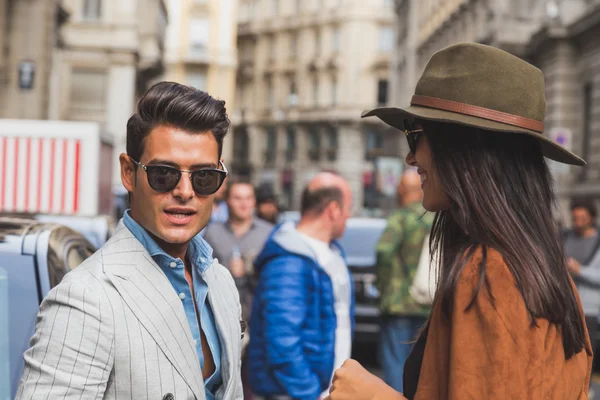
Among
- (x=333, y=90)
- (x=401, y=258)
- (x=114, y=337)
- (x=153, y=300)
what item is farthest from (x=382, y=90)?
(x=114, y=337)

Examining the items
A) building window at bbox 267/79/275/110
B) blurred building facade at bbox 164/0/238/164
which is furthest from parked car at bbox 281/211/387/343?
building window at bbox 267/79/275/110

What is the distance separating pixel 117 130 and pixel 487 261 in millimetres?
34886

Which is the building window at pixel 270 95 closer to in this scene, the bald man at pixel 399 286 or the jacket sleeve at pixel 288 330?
the bald man at pixel 399 286

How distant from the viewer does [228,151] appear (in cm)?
7394

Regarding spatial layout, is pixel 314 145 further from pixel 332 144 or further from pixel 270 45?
pixel 270 45

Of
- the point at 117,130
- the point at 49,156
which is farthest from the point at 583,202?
the point at 117,130

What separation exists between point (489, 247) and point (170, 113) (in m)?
0.88

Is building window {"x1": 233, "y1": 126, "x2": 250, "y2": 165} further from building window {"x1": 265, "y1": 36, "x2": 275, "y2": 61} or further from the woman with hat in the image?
the woman with hat

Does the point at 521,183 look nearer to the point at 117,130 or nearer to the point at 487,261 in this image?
the point at 487,261

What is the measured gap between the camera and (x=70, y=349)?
2059 mm

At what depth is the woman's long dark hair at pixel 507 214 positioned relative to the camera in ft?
6.92

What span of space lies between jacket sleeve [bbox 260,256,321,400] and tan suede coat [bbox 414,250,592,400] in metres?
2.69

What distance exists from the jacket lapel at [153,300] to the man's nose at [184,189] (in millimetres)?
163

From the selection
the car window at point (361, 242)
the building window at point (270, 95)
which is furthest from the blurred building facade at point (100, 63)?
the building window at point (270, 95)
